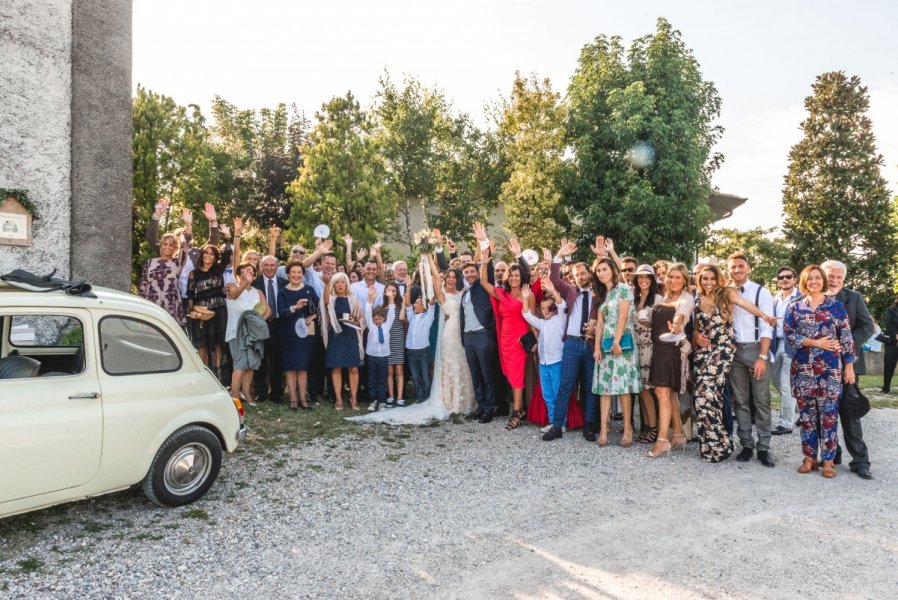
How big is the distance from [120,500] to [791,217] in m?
28.7

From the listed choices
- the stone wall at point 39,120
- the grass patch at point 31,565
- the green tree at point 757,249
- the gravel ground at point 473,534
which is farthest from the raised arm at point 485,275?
the green tree at point 757,249

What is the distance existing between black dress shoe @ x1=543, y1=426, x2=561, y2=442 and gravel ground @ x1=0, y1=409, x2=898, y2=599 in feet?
2.69

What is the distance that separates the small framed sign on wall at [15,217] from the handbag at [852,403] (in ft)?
35.6

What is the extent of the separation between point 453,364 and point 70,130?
6923 mm

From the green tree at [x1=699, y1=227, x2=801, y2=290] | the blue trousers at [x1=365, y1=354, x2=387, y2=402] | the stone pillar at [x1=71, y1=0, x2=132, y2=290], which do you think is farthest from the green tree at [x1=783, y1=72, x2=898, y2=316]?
the stone pillar at [x1=71, y1=0, x2=132, y2=290]

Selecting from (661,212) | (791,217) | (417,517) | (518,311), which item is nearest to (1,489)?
(417,517)

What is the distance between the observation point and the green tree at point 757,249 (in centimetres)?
2583

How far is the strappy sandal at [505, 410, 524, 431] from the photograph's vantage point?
314 inches

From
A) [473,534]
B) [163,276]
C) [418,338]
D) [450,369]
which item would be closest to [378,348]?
[418,338]

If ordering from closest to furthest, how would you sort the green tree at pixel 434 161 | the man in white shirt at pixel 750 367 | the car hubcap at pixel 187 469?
the car hubcap at pixel 187 469 → the man in white shirt at pixel 750 367 → the green tree at pixel 434 161

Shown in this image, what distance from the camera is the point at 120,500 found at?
5059 mm

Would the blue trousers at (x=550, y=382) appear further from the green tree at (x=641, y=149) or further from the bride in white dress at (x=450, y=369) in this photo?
the green tree at (x=641, y=149)

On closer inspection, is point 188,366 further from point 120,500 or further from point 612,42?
point 612,42

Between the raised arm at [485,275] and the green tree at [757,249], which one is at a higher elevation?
the green tree at [757,249]
